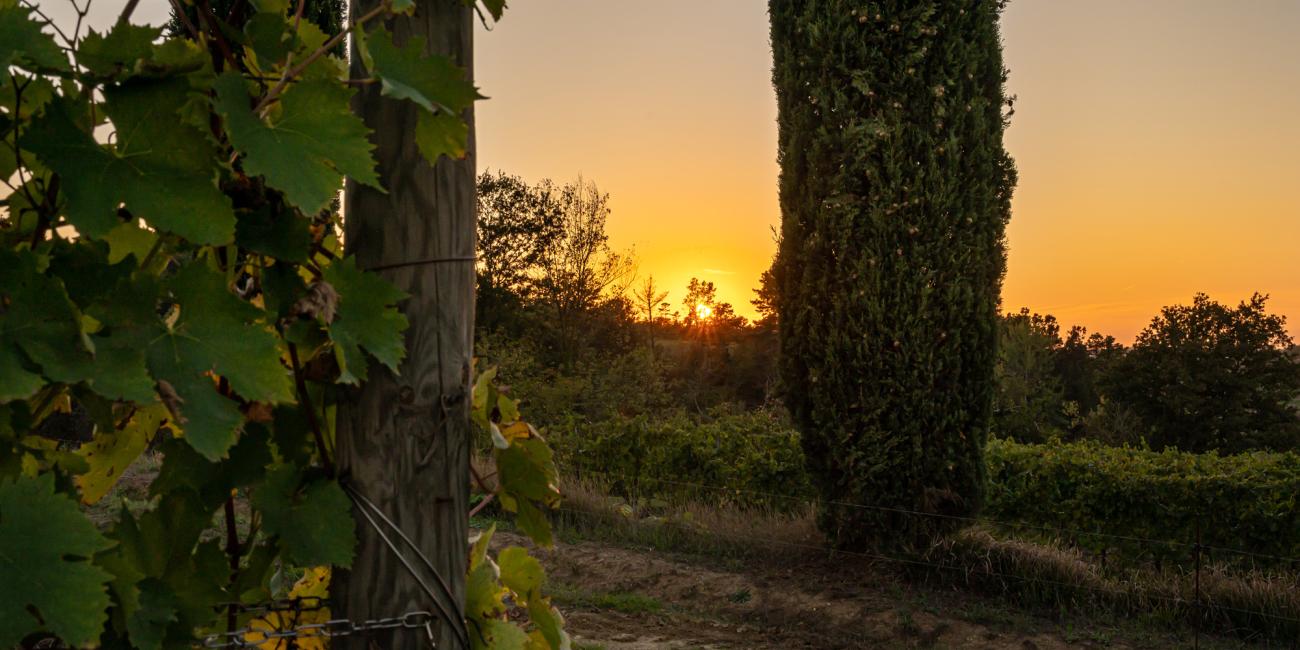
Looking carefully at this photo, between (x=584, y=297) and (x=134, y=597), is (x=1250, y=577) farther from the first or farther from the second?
(x=584, y=297)

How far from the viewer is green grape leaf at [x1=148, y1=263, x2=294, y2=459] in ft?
3.28

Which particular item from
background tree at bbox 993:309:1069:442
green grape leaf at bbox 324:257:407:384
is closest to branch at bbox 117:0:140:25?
green grape leaf at bbox 324:257:407:384

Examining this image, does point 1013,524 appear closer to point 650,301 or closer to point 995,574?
point 995,574

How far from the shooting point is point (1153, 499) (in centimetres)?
740

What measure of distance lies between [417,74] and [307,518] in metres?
0.59

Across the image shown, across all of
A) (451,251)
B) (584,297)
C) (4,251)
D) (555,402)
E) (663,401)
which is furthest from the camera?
(584,297)

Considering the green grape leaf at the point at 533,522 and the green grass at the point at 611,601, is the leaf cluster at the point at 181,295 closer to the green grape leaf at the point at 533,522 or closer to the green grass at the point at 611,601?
the green grape leaf at the point at 533,522

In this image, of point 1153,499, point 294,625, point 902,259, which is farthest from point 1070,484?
point 294,625

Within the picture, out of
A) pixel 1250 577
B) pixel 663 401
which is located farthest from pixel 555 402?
pixel 1250 577

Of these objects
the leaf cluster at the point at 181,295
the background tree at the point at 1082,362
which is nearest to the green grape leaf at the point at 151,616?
the leaf cluster at the point at 181,295

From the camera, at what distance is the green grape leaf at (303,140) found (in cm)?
102

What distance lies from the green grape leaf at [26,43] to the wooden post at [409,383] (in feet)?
1.48

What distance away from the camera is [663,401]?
18844 mm

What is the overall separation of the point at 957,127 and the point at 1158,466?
315 centimetres
